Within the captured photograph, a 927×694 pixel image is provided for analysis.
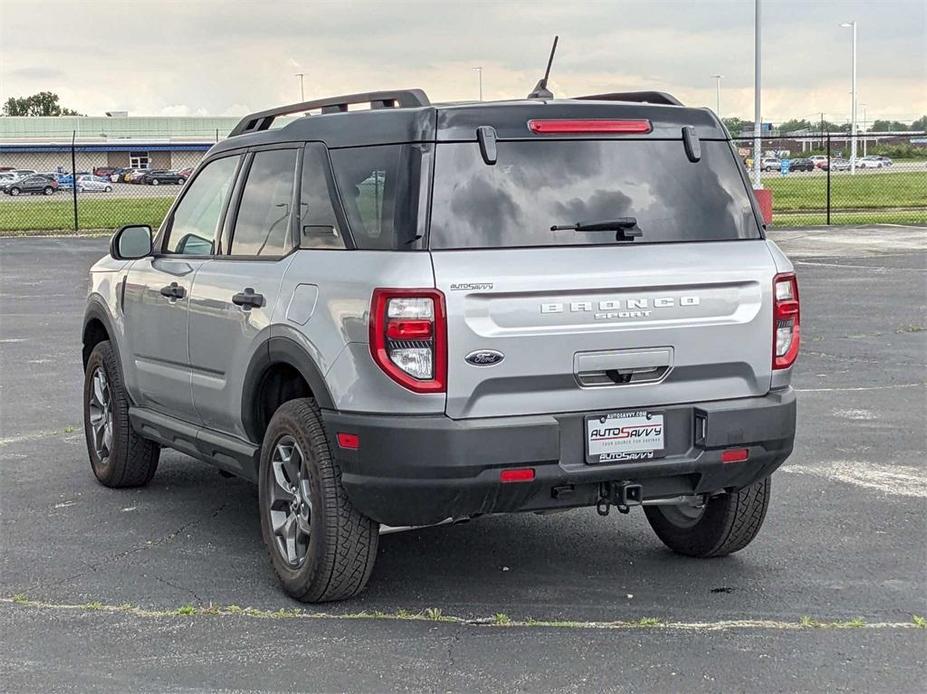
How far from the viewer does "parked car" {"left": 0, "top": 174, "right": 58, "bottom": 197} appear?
229 ft

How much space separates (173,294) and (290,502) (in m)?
1.59

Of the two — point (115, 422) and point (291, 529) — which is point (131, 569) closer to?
point (291, 529)

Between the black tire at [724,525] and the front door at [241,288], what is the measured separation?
2079 millimetres

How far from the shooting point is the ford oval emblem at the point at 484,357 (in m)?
5.01

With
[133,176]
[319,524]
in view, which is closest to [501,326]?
[319,524]

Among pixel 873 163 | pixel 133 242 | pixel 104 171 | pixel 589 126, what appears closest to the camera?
pixel 589 126

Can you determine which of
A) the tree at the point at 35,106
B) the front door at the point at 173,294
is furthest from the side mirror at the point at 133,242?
the tree at the point at 35,106

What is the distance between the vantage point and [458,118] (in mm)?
5246

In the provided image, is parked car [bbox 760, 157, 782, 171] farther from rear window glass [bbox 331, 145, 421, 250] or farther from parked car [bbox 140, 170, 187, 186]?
rear window glass [bbox 331, 145, 421, 250]

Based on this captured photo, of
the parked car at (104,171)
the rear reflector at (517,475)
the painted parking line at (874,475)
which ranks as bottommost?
the painted parking line at (874,475)

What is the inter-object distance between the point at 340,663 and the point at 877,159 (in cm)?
8794

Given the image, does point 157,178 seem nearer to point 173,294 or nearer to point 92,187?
point 92,187

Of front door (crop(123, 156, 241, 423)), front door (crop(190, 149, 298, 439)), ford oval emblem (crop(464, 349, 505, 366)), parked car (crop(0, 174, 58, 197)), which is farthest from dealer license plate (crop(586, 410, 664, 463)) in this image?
parked car (crop(0, 174, 58, 197))

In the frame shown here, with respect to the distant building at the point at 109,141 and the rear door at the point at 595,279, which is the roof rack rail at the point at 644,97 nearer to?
the rear door at the point at 595,279
